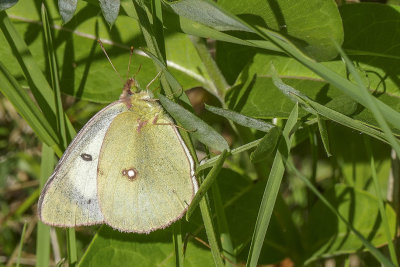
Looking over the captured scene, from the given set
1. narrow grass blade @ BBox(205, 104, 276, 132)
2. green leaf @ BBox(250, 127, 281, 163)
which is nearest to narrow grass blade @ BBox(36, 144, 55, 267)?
narrow grass blade @ BBox(205, 104, 276, 132)

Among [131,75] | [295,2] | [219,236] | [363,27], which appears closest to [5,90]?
[131,75]

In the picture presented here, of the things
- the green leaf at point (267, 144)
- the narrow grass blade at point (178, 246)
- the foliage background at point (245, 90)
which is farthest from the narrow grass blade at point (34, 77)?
the green leaf at point (267, 144)

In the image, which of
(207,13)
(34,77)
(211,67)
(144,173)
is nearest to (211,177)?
(207,13)

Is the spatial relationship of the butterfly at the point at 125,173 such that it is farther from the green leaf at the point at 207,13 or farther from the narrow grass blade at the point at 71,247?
the green leaf at the point at 207,13

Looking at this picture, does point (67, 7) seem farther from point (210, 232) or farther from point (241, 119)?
point (210, 232)

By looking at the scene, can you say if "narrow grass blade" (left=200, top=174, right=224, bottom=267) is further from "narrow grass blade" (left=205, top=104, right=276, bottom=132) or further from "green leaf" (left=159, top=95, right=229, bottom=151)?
"narrow grass blade" (left=205, top=104, right=276, bottom=132)

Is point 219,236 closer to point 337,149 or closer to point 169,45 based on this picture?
point 169,45
